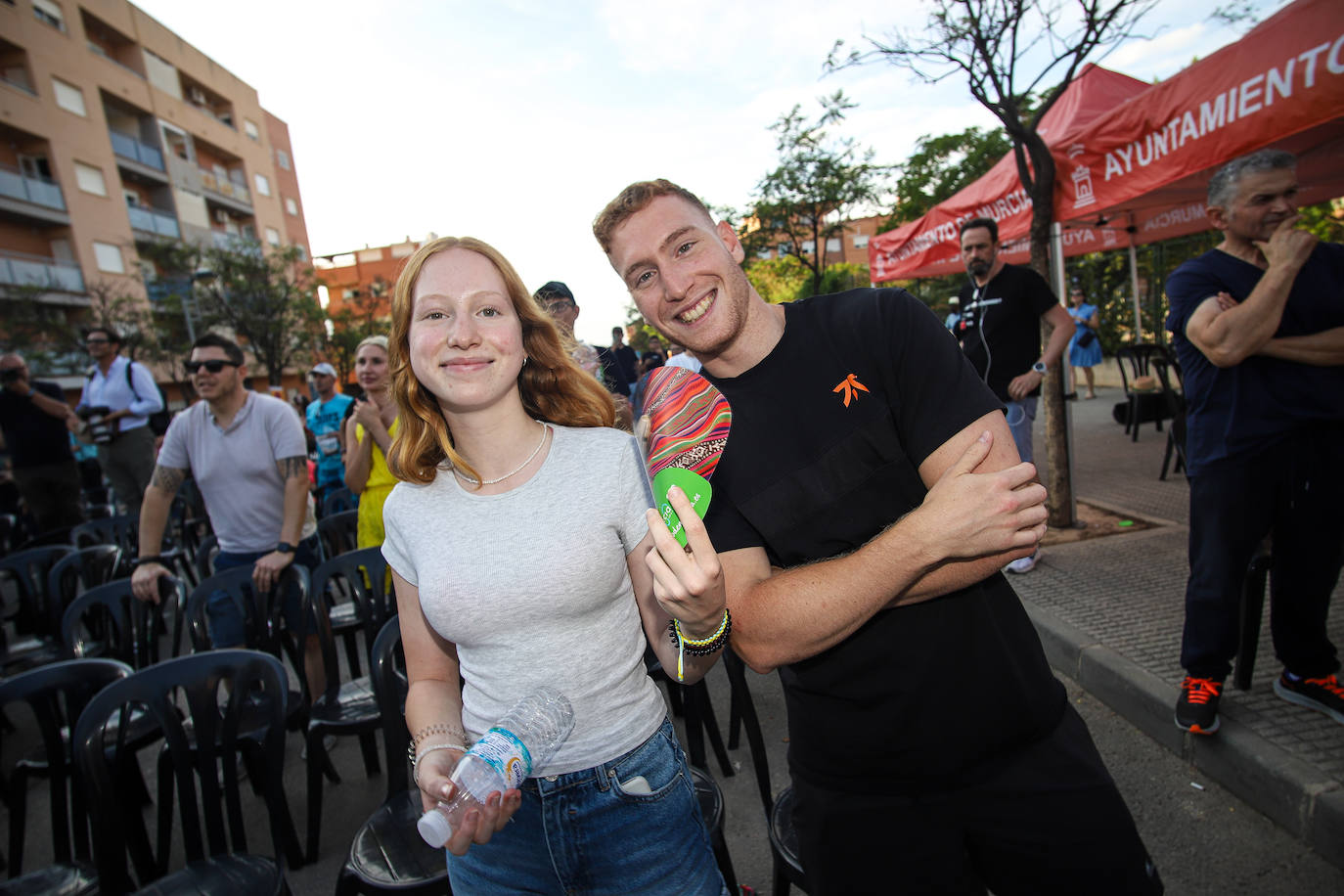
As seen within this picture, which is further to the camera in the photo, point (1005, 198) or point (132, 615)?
point (1005, 198)

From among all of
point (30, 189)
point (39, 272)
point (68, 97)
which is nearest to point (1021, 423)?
point (39, 272)

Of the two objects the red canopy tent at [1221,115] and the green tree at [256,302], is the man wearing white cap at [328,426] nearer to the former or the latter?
the red canopy tent at [1221,115]

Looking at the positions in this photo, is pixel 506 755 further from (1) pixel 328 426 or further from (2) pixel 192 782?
(1) pixel 328 426

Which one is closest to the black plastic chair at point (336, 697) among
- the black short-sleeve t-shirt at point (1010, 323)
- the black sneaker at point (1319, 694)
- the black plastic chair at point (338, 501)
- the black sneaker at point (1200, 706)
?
the black plastic chair at point (338, 501)

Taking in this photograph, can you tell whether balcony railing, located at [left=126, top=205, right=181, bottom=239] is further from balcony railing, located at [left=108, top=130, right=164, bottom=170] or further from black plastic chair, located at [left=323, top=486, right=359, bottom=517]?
black plastic chair, located at [left=323, top=486, right=359, bottom=517]

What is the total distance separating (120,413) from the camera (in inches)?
263

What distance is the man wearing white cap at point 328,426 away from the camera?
6215mm

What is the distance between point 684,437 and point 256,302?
27732mm

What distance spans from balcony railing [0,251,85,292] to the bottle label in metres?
30.1

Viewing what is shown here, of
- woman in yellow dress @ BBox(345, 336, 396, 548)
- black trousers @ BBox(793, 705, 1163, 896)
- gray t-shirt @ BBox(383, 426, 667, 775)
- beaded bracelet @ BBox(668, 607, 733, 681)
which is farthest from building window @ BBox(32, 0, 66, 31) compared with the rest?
black trousers @ BBox(793, 705, 1163, 896)

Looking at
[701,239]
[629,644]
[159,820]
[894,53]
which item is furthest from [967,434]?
[894,53]

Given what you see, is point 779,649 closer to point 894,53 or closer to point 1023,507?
point 1023,507

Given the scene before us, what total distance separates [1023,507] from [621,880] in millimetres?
1176

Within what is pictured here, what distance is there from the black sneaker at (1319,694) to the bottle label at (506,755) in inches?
129
